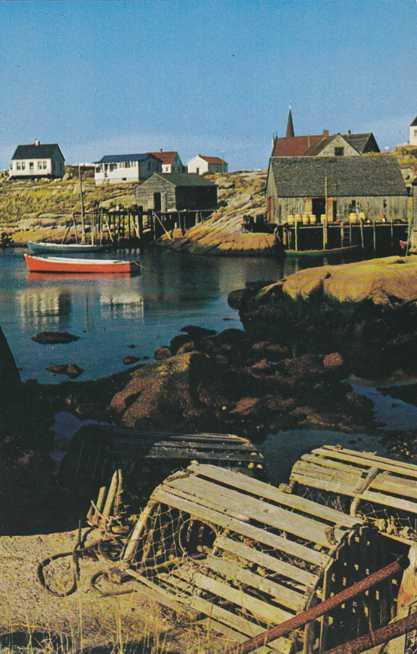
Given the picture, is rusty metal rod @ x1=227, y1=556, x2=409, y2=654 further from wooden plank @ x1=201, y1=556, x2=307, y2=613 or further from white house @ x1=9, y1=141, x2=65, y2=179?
white house @ x1=9, y1=141, x2=65, y2=179

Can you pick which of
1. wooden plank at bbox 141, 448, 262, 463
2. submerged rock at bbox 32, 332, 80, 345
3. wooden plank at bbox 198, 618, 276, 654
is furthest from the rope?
submerged rock at bbox 32, 332, 80, 345

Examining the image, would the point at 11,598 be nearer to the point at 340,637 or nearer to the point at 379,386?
the point at 340,637

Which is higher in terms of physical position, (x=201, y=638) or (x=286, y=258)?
(x=286, y=258)

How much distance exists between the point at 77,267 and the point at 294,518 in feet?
112

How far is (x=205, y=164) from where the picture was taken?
302 feet

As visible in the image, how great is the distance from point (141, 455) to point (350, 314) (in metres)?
13.6

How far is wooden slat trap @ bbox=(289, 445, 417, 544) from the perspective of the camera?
277 inches

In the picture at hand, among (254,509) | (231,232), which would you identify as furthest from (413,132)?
(254,509)

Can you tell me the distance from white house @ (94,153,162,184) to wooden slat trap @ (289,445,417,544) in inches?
2860

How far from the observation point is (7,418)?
35.8 feet

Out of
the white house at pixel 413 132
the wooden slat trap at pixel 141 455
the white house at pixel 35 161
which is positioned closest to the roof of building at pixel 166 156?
the white house at pixel 35 161

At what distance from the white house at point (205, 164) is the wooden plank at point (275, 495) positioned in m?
87.3

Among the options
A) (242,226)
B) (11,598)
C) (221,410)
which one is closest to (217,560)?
(11,598)

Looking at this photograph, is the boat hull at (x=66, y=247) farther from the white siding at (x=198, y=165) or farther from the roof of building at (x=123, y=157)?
the white siding at (x=198, y=165)
